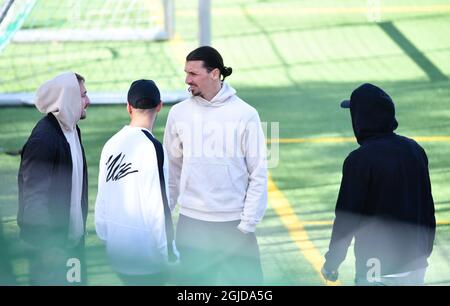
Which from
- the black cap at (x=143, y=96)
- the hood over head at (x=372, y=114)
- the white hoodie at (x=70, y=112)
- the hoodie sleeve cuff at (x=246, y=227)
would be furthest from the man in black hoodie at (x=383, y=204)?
the white hoodie at (x=70, y=112)

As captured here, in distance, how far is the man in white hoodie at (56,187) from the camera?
623 centimetres

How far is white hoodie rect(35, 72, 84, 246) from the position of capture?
21.3 ft

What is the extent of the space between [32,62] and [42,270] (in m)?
10.1

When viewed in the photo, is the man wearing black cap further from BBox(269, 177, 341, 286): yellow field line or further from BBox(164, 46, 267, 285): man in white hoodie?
BBox(269, 177, 341, 286): yellow field line

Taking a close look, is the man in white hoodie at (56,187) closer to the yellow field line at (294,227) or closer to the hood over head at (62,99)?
the hood over head at (62,99)

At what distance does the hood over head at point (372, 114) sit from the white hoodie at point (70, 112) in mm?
1702

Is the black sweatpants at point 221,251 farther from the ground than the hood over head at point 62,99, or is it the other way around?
the hood over head at point 62,99

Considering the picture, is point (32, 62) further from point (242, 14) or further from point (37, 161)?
point (37, 161)

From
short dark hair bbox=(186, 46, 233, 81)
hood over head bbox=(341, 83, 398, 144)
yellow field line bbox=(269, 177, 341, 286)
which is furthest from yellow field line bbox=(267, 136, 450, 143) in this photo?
hood over head bbox=(341, 83, 398, 144)

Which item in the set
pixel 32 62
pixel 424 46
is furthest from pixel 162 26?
pixel 424 46

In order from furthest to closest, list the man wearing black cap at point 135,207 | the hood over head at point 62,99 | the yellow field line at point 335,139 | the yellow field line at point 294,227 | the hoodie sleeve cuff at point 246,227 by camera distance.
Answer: the yellow field line at point 335,139 < the yellow field line at point 294,227 < the hoodie sleeve cuff at point 246,227 < the hood over head at point 62,99 < the man wearing black cap at point 135,207

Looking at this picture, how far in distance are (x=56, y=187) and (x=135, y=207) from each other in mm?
510

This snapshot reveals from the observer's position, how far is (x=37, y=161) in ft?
20.6

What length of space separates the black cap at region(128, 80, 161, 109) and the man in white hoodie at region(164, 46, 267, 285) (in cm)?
52
